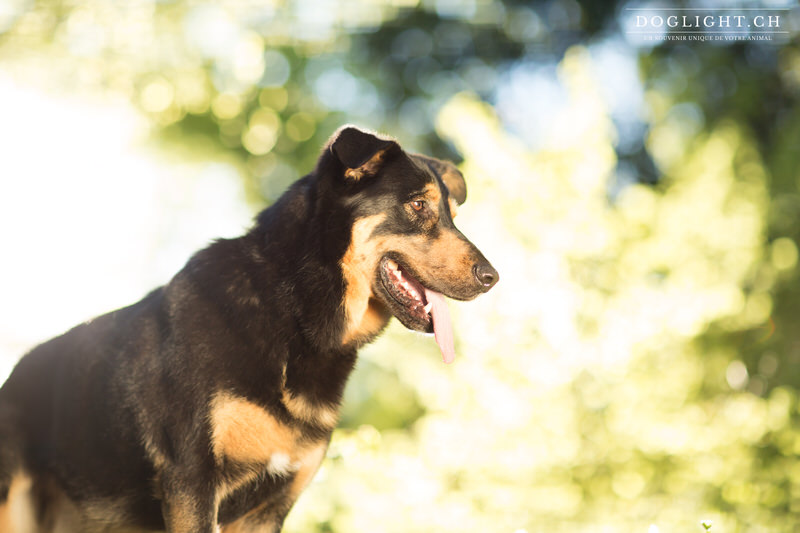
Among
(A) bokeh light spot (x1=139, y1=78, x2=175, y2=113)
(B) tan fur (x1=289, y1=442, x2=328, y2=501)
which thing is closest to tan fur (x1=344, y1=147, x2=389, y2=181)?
(B) tan fur (x1=289, y1=442, x2=328, y2=501)

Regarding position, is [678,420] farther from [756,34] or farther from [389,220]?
[756,34]

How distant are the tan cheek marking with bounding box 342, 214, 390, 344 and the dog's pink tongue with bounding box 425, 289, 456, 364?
12.1 inches

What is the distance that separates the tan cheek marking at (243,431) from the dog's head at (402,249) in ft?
2.16

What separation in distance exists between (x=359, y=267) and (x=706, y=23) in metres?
13.0

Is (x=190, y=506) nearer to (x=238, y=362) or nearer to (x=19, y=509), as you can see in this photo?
(x=238, y=362)

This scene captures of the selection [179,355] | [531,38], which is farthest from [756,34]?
[179,355]

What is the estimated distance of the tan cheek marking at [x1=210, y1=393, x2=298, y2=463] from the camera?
9.04 feet

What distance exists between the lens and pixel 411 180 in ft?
10.9

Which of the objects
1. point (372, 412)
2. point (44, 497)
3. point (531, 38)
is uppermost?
point (531, 38)

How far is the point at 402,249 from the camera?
3201 mm

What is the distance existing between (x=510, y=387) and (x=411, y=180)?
4808 mm

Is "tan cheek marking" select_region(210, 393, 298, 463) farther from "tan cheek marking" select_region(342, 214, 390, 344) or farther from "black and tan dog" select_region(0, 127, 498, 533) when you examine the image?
"tan cheek marking" select_region(342, 214, 390, 344)

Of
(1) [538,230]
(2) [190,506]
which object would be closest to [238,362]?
(2) [190,506]

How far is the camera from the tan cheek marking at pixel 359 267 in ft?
10.4
